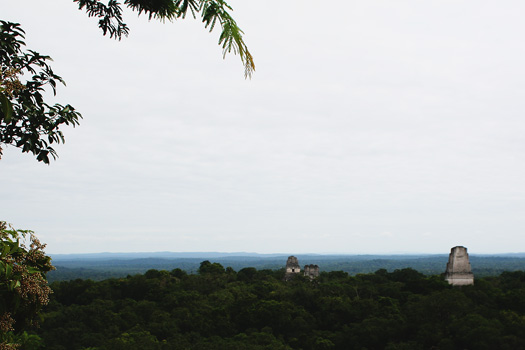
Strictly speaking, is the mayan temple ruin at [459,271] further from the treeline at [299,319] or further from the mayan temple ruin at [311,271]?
the mayan temple ruin at [311,271]

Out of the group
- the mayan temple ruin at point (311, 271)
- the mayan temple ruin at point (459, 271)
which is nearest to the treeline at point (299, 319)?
the mayan temple ruin at point (459, 271)

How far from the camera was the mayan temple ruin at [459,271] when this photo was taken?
32.8m

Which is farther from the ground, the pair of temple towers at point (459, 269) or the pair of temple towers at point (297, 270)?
the pair of temple towers at point (459, 269)

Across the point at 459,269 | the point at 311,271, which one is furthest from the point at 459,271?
the point at 311,271

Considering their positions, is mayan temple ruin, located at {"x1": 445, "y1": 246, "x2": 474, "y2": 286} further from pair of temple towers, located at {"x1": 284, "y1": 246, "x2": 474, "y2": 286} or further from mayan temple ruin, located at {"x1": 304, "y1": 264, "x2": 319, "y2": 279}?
mayan temple ruin, located at {"x1": 304, "y1": 264, "x2": 319, "y2": 279}

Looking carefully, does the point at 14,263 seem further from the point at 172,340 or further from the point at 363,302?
the point at 363,302

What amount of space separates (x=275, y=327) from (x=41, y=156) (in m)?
26.7

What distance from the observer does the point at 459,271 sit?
32.9m

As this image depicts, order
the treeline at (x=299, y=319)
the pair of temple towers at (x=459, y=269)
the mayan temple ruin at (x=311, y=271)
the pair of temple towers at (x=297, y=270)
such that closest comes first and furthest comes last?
1. the treeline at (x=299, y=319)
2. the pair of temple towers at (x=459, y=269)
3. the mayan temple ruin at (x=311, y=271)
4. the pair of temple towers at (x=297, y=270)

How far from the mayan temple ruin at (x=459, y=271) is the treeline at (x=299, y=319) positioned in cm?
72

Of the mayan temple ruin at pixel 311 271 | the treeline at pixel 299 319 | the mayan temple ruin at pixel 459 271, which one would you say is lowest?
the treeline at pixel 299 319

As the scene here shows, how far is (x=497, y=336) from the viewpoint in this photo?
21094 mm

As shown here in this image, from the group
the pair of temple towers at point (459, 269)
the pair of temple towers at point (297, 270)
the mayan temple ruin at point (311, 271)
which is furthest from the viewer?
the pair of temple towers at point (297, 270)

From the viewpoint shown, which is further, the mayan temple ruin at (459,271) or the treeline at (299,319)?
the mayan temple ruin at (459,271)
